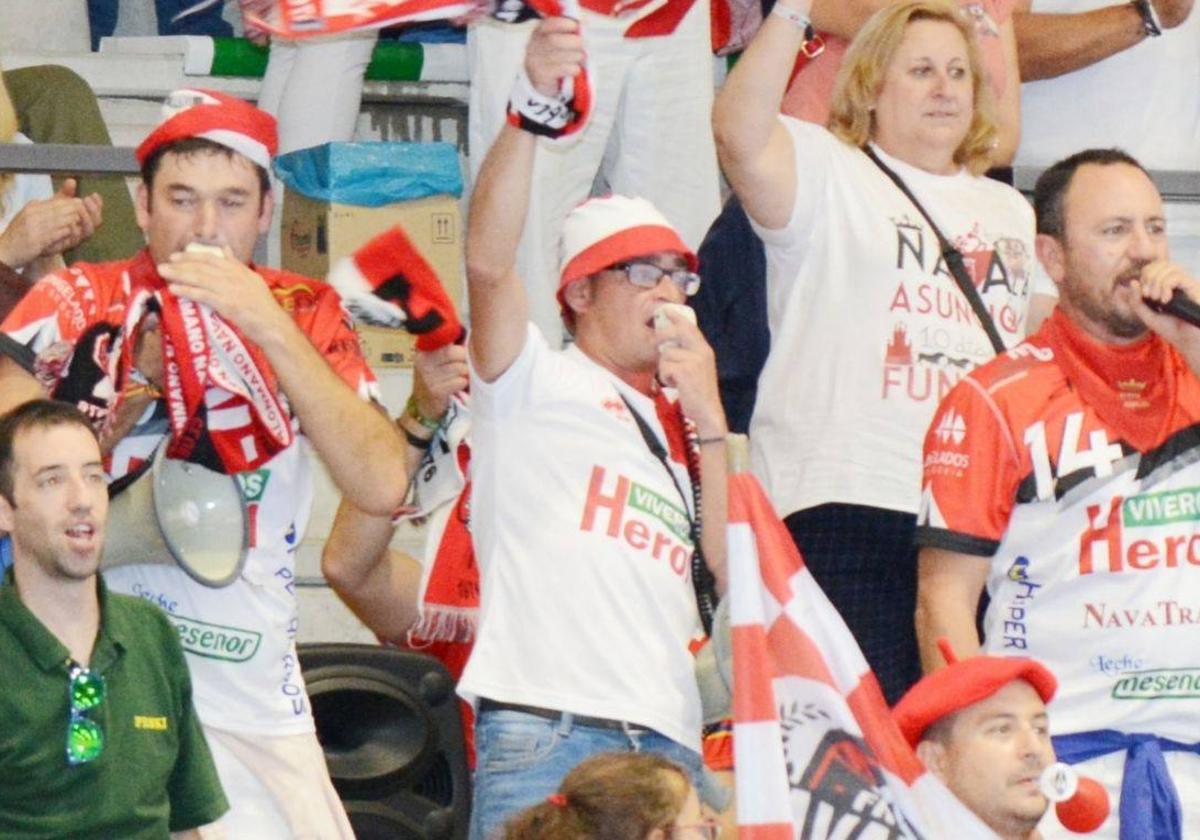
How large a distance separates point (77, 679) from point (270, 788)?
0.54 metres

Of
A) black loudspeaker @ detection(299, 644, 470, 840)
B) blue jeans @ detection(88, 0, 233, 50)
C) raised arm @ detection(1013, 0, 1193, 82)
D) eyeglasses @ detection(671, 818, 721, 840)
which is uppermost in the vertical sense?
blue jeans @ detection(88, 0, 233, 50)

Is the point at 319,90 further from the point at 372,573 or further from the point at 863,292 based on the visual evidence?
the point at 863,292

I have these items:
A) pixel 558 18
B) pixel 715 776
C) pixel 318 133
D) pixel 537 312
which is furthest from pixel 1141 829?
pixel 318 133

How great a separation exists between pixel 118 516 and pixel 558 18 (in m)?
1.18

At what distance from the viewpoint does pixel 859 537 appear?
5055 mm

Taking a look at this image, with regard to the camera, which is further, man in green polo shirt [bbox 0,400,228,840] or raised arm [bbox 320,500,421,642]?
raised arm [bbox 320,500,421,642]

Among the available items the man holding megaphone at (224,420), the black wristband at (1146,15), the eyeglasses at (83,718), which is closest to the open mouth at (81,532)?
the eyeglasses at (83,718)

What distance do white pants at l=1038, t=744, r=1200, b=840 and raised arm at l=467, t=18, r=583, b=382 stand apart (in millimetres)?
1263

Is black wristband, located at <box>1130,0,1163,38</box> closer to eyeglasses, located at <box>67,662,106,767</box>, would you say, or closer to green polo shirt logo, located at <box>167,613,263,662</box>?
green polo shirt logo, located at <box>167,613,263,662</box>

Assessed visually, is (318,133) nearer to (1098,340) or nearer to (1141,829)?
(1098,340)

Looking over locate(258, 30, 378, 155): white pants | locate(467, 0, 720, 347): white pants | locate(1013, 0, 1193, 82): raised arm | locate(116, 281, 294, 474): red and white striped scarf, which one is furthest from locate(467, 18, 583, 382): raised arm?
locate(1013, 0, 1193, 82): raised arm

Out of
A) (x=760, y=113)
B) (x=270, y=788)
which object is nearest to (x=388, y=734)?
(x=270, y=788)

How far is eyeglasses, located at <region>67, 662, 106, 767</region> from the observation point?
4.16 meters

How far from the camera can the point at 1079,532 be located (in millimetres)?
4707
